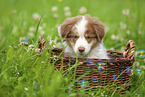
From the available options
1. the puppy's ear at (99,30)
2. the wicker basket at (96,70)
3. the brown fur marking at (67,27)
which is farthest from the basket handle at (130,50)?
the brown fur marking at (67,27)

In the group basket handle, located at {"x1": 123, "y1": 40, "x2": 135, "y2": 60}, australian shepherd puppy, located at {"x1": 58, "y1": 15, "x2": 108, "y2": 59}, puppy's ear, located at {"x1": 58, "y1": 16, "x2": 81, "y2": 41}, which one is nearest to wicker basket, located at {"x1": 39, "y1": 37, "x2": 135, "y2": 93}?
basket handle, located at {"x1": 123, "y1": 40, "x2": 135, "y2": 60}

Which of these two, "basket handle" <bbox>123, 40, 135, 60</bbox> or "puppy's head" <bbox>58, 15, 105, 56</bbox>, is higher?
"puppy's head" <bbox>58, 15, 105, 56</bbox>

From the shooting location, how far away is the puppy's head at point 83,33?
3.18 m

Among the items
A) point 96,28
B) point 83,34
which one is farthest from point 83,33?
point 96,28

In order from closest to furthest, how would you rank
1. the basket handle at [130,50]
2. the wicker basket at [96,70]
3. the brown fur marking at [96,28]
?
the wicker basket at [96,70], the basket handle at [130,50], the brown fur marking at [96,28]

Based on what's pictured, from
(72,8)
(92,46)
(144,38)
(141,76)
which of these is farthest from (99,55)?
(72,8)

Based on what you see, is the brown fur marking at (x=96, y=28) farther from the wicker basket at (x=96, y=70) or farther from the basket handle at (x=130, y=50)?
the wicker basket at (x=96, y=70)

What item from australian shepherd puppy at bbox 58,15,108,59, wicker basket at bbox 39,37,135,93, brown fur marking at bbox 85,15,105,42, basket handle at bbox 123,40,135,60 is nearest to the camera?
wicker basket at bbox 39,37,135,93

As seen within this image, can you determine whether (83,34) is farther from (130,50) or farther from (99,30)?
(130,50)

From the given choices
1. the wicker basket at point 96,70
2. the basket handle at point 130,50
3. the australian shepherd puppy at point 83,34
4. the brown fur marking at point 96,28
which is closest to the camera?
the wicker basket at point 96,70

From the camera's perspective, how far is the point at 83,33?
322 cm

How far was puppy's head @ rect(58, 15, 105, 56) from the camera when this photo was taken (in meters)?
3.18

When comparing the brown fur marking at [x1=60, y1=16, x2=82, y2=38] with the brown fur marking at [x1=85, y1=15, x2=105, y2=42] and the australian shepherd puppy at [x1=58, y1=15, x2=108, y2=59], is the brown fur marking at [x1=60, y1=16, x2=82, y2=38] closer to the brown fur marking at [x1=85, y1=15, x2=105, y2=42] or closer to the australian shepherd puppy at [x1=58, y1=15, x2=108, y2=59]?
the australian shepherd puppy at [x1=58, y1=15, x2=108, y2=59]

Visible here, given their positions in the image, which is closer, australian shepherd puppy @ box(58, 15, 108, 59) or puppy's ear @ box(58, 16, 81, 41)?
australian shepherd puppy @ box(58, 15, 108, 59)
